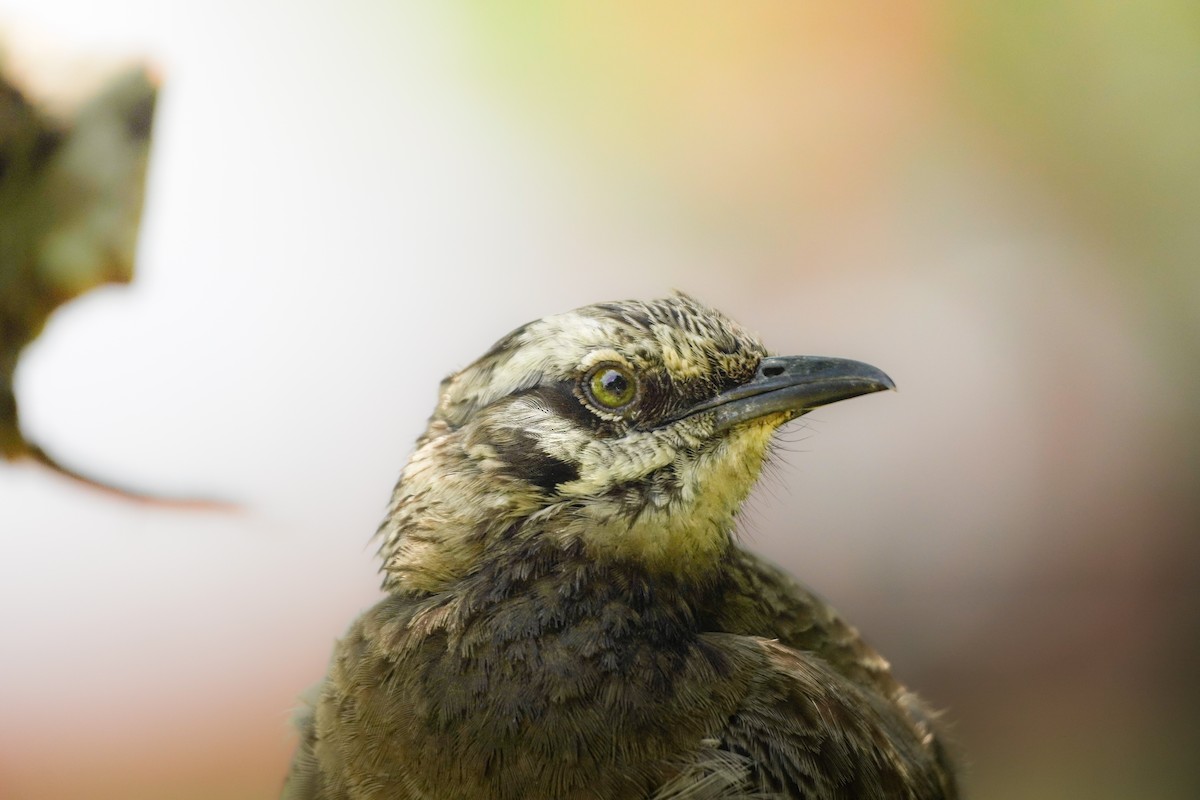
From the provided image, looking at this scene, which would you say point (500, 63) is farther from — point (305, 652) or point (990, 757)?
point (990, 757)

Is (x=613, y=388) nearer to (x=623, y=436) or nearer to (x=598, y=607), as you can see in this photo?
(x=623, y=436)

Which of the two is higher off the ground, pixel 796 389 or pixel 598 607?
pixel 796 389

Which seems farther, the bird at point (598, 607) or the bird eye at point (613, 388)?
the bird eye at point (613, 388)

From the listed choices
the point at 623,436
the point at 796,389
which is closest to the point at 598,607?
the point at 623,436

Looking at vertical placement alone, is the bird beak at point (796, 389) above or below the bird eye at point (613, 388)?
below
